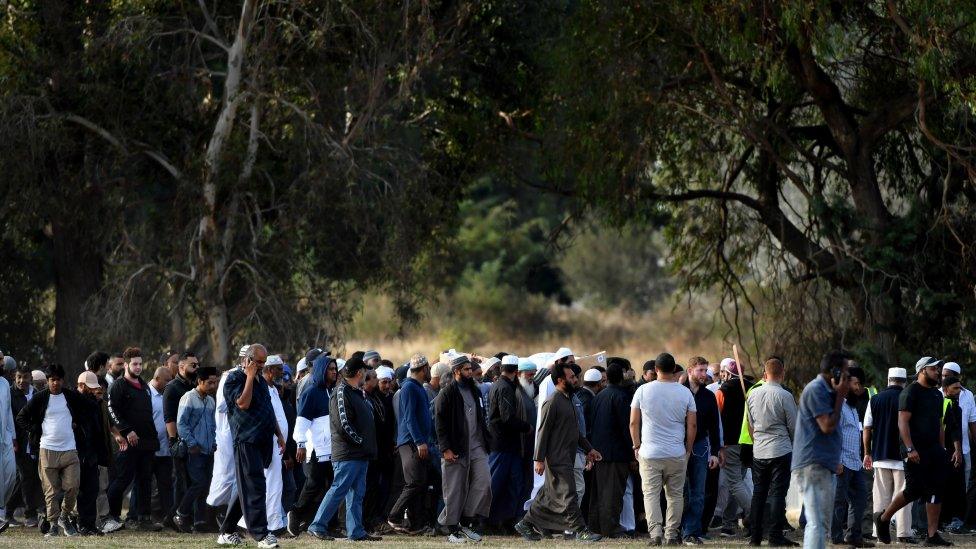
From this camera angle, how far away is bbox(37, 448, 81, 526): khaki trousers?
16.2m

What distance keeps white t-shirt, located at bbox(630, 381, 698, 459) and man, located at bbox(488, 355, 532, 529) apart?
2.21 metres

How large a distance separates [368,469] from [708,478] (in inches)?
149

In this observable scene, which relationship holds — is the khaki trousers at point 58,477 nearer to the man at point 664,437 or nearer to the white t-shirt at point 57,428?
the white t-shirt at point 57,428

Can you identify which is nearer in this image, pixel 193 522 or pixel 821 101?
pixel 193 522

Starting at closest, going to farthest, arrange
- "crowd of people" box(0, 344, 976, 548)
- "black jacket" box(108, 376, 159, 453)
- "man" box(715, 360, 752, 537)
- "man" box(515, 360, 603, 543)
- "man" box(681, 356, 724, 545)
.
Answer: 1. "crowd of people" box(0, 344, 976, 548)
2. "man" box(515, 360, 603, 543)
3. "man" box(681, 356, 724, 545)
4. "black jacket" box(108, 376, 159, 453)
5. "man" box(715, 360, 752, 537)

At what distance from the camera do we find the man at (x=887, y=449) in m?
16.2

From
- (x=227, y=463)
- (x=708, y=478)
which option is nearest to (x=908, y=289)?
(x=708, y=478)

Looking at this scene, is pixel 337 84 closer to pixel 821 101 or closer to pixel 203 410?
pixel 821 101

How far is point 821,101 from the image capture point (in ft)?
80.2

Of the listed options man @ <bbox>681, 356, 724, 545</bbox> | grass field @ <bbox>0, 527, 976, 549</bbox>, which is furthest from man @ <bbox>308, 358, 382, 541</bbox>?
man @ <bbox>681, 356, 724, 545</bbox>

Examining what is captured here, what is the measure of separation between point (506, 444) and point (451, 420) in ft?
3.91

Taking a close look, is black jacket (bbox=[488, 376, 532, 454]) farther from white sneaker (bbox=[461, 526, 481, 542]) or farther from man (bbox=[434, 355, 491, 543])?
white sneaker (bbox=[461, 526, 481, 542])

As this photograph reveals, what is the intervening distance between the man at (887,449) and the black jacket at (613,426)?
2579 mm

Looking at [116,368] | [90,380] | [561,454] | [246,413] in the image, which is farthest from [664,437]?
[116,368]
